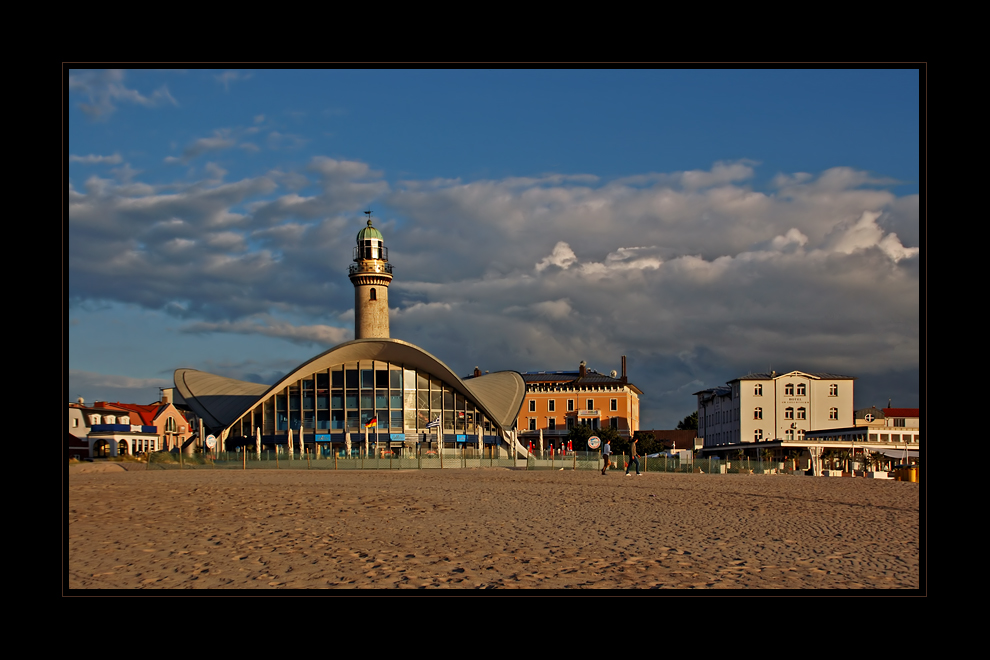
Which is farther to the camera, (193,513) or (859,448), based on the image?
(859,448)

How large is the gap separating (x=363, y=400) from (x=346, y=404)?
1.22m

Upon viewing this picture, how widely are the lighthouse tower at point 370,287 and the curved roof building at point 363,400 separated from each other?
7 cm

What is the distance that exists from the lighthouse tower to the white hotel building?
3263 centimetres

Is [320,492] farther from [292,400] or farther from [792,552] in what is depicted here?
[292,400]

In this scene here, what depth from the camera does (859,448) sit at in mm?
61688

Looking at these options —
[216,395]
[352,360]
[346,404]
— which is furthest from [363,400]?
[216,395]

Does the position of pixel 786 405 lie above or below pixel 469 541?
below

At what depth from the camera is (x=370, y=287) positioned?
65938 mm

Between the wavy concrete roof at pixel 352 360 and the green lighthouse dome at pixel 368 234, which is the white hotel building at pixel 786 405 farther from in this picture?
the green lighthouse dome at pixel 368 234

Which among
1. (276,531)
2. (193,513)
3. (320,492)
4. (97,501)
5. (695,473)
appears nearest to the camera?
(276,531)

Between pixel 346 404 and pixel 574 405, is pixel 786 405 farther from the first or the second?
pixel 346 404
